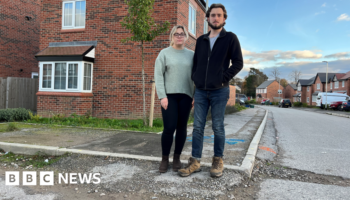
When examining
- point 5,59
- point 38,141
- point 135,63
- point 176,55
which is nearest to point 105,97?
point 135,63

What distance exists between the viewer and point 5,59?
13.9 meters

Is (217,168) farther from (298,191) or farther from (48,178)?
(48,178)

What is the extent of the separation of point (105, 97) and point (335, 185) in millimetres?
8437

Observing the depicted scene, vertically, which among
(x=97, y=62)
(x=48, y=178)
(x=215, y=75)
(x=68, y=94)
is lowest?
(x=48, y=178)

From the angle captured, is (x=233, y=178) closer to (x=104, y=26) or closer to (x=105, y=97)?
(x=105, y=97)

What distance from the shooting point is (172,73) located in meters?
3.17

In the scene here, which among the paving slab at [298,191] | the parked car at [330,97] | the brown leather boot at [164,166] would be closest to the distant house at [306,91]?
the parked car at [330,97]

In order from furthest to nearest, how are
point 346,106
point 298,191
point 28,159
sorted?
point 346,106 < point 28,159 < point 298,191

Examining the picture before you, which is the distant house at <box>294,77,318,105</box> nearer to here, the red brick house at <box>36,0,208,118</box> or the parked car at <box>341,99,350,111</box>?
the parked car at <box>341,99,350,111</box>

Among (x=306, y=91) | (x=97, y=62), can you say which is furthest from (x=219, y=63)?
(x=306, y=91)

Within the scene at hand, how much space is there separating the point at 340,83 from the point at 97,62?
50.0m

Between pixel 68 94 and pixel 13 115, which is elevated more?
pixel 68 94

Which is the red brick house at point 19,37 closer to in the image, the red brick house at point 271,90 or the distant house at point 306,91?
the distant house at point 306,91

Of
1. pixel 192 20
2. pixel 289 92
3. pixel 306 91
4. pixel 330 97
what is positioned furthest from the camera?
pixel 289 92
